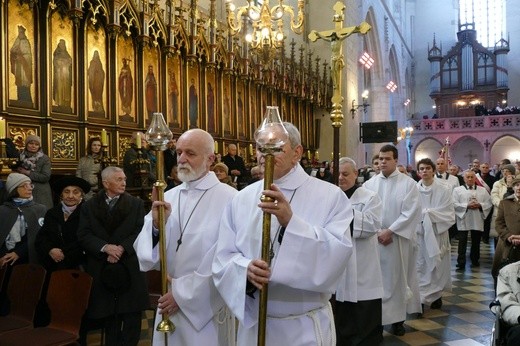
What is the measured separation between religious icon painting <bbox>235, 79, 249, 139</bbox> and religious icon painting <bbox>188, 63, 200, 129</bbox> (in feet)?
6.16

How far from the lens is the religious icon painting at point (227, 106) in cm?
1269

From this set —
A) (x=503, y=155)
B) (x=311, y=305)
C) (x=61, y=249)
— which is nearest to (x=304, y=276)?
(x=311, y=305)

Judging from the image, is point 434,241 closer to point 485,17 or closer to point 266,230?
point 266,230

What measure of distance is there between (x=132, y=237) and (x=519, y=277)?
312cm

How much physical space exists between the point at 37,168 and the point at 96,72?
3.25m

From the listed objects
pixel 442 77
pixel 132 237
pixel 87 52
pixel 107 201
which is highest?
pixel 442 77

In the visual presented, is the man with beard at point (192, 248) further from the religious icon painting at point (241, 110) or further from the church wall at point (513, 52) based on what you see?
the church wall at point (513, 52)

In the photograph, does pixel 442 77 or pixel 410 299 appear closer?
pixel 410 299

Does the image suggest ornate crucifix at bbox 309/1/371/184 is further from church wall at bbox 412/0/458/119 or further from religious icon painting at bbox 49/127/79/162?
church wall at bbox 412/0/458/119

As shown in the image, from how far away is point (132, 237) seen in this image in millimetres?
4262

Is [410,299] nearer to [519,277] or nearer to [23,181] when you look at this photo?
[519,277]

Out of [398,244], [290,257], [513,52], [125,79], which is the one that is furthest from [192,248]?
[513,52]

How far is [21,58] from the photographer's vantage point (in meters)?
7.59

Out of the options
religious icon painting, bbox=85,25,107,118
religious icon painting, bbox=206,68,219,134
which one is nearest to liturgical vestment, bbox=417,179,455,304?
religious icon painting, bbox=85,25,107,118
